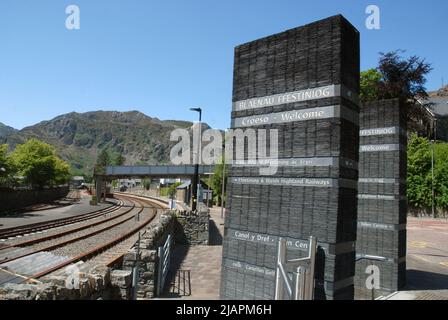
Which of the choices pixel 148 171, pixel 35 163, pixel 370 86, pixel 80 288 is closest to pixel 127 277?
pixel 80 288

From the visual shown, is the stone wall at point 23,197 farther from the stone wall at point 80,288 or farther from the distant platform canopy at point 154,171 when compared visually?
the stone wall at point 80,288

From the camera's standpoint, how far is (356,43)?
6273mm

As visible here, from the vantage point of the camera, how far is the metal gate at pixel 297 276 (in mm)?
5152

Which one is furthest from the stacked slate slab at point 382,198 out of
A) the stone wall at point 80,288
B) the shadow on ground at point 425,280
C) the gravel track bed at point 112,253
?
the gravel track bed at point 112,253

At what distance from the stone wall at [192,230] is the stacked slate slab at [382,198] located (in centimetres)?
1023

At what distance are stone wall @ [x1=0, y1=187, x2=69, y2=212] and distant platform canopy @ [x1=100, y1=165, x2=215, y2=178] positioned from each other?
28.5 ft

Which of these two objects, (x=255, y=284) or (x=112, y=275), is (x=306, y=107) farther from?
(x=112, y=275)

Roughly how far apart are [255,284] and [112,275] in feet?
8.81

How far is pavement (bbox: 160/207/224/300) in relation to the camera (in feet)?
33.3

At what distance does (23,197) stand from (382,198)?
126ft

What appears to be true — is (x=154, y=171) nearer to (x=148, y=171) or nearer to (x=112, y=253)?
(x=148, y=171)

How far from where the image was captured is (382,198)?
1082 centimetres
